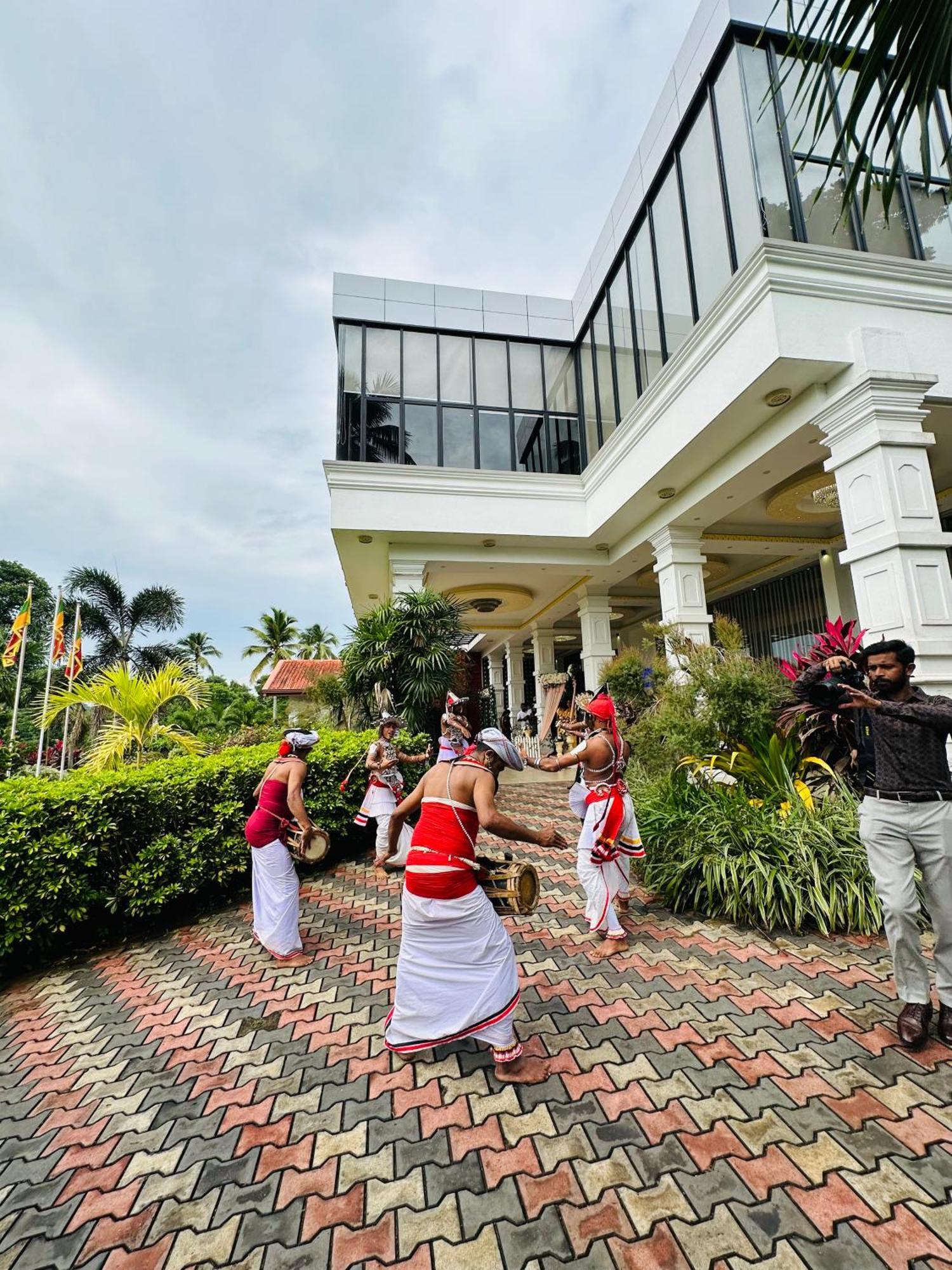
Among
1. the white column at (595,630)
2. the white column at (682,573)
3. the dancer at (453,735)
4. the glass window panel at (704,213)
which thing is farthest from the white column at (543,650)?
the dancer at (453,735)

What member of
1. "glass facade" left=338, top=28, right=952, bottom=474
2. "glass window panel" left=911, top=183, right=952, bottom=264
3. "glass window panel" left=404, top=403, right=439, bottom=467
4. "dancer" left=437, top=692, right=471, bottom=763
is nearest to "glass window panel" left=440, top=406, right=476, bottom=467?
"glass facade" left=338, top=28, right=952, bottom=474

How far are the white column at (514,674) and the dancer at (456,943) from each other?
1867 centimetres

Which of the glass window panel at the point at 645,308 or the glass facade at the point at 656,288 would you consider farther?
the glass window panel at the point at 645,308

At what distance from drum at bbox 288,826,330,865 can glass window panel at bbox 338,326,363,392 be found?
10.2 m

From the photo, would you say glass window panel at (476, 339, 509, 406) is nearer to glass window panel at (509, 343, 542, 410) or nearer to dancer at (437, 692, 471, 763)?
glass window panel at (509, 343, 542, 410)

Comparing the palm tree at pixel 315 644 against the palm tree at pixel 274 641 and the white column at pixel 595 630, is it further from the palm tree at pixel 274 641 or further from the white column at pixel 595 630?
the white column at pixel 595 630

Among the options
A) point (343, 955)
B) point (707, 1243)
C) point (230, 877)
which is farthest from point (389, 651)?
point (707, 1243)

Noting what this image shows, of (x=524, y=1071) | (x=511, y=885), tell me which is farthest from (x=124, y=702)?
(x=524, y=1071)

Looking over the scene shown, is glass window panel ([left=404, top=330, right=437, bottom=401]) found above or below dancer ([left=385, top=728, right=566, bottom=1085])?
above

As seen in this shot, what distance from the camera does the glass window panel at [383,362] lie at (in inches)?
459

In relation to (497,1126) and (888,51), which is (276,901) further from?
(888,51)

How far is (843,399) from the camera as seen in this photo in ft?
19.9

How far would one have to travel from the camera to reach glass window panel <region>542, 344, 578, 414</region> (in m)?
12.4

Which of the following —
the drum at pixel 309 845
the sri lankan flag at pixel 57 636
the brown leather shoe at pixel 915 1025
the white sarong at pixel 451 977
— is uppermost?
the sri lankan flag at pixel 57 636
